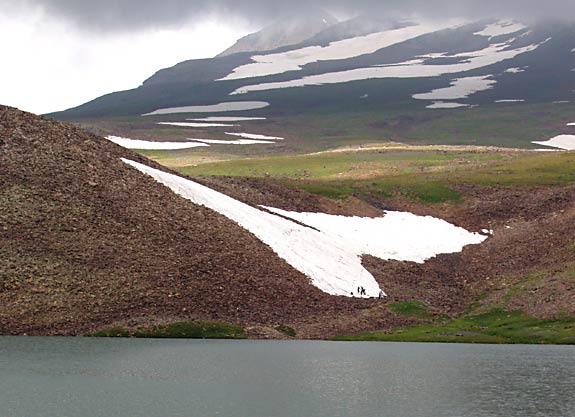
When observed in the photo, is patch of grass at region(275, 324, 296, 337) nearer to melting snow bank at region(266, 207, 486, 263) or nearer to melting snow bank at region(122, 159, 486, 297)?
melting snow bank at region(122, 159, 486, 297)

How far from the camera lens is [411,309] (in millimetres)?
70500

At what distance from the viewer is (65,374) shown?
139 ft

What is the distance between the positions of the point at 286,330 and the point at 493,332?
15.9 meters

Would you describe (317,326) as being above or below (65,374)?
below

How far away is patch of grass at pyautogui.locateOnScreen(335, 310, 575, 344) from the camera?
61969 mm

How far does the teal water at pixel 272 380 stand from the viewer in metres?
36.6

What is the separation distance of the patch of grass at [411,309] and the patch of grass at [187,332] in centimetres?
1557

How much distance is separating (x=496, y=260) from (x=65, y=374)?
53.6m

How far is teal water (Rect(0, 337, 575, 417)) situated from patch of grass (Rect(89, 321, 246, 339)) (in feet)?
7.31

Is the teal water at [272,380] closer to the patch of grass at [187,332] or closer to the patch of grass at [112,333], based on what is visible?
the patch of grass at [112,333]

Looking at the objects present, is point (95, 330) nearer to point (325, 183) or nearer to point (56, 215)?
point (56, 215)

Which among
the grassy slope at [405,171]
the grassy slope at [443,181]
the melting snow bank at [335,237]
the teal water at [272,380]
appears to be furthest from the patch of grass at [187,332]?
the grassy slope at [405,171]

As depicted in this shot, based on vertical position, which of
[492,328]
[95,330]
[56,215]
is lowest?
[492,328]

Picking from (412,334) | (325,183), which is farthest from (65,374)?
(325,183)
